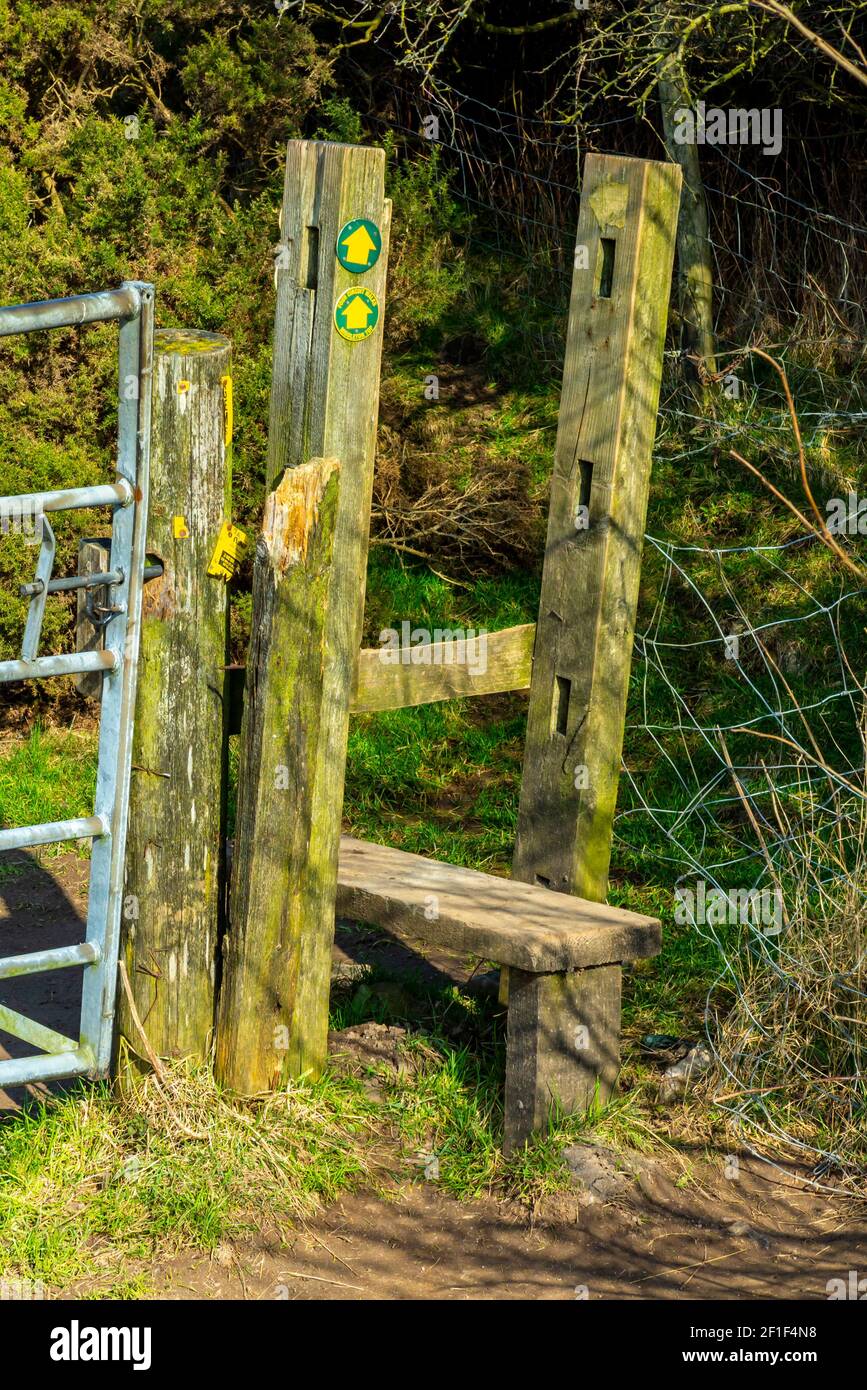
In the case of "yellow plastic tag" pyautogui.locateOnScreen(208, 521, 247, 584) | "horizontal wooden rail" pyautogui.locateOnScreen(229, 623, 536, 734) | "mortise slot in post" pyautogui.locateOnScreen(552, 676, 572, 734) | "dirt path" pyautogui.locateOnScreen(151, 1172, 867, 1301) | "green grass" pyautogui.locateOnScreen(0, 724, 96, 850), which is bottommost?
"dirt path" pyautogui.locateOnScreen(151, 1172, 867, 1301)

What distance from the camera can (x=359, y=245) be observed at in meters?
3.31

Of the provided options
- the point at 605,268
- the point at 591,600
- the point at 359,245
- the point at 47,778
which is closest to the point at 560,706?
the point at 591,600

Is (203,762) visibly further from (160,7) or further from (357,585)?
(160,7)

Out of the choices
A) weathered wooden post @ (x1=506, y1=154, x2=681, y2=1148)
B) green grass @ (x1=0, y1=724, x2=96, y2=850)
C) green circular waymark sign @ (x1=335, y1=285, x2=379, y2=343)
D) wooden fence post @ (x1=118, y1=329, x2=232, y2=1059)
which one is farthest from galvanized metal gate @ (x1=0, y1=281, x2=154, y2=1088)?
green grass @ (x1=0, y1=724, x2=96, y2=850)

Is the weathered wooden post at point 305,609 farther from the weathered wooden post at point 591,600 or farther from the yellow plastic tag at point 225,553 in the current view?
the weathered wooden post at point 591,600

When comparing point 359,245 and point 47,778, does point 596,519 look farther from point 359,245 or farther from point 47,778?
point 47,778

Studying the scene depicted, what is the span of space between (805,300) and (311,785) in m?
5.42

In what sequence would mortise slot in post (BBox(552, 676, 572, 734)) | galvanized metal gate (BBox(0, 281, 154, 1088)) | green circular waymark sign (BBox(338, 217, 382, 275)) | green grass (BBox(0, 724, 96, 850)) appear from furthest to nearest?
green grass (BBox(0, 724, 96, 850)), mortise slot in post (BBox(552, 676, 572, 734)), green circular waymark sign (BBox(338, 217, 382, 275)), galvanized metal gate (BBox(0, 281, 154, 1088))

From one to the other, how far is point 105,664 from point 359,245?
1093 millimetres

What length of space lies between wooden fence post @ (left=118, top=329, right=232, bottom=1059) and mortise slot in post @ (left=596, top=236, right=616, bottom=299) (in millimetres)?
904

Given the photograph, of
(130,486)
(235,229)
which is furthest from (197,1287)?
(235,229)

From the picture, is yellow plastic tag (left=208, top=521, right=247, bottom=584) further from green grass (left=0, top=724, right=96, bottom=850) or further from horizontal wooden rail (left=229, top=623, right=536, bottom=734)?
green grass (left=0, top=724, right=96, bottom=850)

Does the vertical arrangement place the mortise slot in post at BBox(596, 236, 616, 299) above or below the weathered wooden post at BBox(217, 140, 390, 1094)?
above

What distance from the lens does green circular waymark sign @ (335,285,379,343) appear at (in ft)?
10.8
